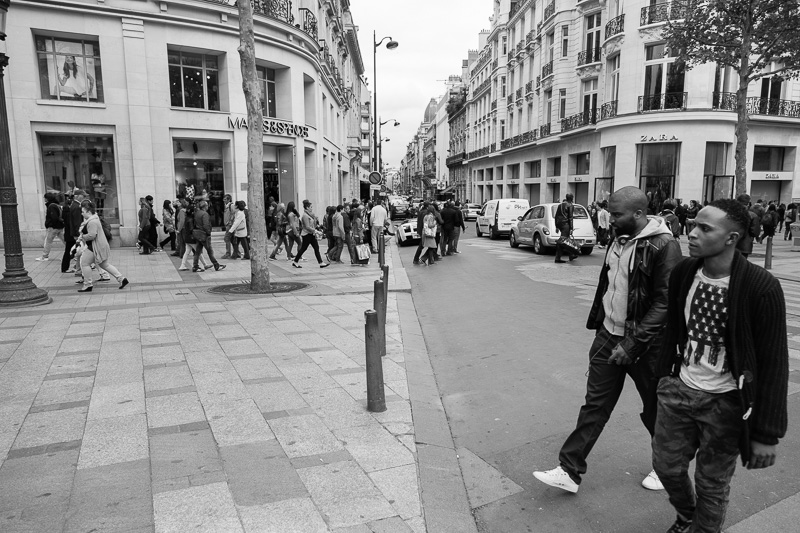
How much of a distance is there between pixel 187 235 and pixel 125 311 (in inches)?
185

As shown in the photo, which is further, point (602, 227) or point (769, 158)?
point (769, 158)

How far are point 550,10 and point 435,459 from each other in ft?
132

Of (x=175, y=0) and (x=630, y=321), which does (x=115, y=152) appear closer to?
(x=175, y=0)

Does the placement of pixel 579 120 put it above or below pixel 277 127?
above

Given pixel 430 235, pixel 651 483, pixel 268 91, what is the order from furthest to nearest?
pixel 268 91 → pixel 430 235 → pixel 651 483

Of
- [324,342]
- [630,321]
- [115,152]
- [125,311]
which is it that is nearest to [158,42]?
[115,152]

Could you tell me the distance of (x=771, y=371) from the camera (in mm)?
2281

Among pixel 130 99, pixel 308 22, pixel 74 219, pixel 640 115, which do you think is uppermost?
pixel 308 22

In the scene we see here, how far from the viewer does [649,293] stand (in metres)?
3.09

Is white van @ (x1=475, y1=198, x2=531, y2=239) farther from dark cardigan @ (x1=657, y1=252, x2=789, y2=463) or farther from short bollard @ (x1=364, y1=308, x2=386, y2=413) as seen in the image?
dark cardigan @ (x1=657, y1=252, x2=789, y2=463)

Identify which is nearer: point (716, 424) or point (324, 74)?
point (716, 424)

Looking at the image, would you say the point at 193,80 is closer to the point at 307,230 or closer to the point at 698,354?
the point at 307,230

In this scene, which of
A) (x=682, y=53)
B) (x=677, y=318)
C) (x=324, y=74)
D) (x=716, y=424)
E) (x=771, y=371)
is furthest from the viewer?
(x=324, y=74)

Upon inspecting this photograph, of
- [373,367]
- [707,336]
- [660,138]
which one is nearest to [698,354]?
[707,336]
